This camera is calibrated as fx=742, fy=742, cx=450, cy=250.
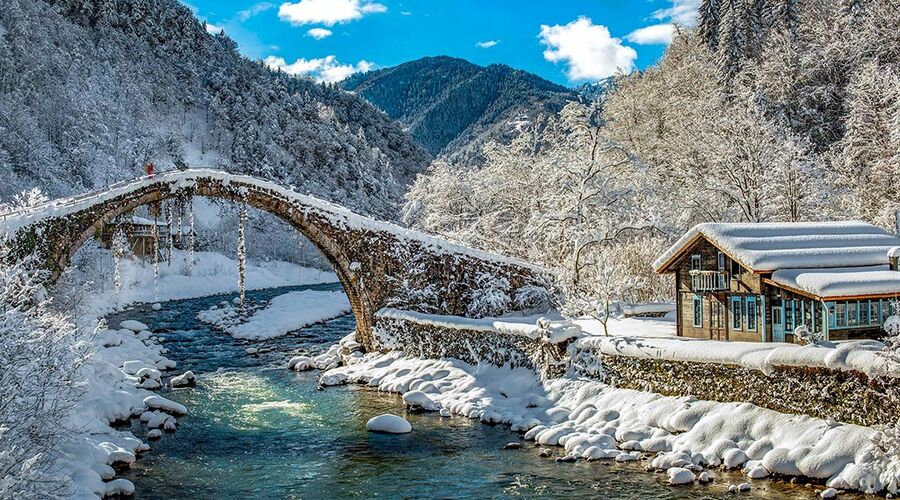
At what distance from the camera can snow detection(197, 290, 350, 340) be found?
3381 centimetres

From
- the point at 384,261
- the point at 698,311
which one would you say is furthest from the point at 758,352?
the point at 384,261

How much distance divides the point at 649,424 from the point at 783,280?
4.74m

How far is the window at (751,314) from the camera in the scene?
61.2 feet

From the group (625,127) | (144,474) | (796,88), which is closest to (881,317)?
(144,474)

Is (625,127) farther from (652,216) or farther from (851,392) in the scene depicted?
(851,392)

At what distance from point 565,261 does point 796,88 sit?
911 inches

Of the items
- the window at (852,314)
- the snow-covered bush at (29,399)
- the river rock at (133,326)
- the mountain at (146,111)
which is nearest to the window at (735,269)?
the window at (852,314)

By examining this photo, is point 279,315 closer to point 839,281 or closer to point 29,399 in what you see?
point 29,399

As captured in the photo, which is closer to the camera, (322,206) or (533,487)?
(533,487)

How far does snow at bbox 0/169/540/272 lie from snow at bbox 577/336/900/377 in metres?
7.55

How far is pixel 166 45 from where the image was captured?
317 feet

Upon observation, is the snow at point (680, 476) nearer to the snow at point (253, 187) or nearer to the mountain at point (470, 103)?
the snow at point (253, 187)

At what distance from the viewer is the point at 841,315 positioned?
17.2 meters

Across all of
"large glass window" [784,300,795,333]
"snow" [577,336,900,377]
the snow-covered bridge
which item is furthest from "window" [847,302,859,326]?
the snow-covered bridge
